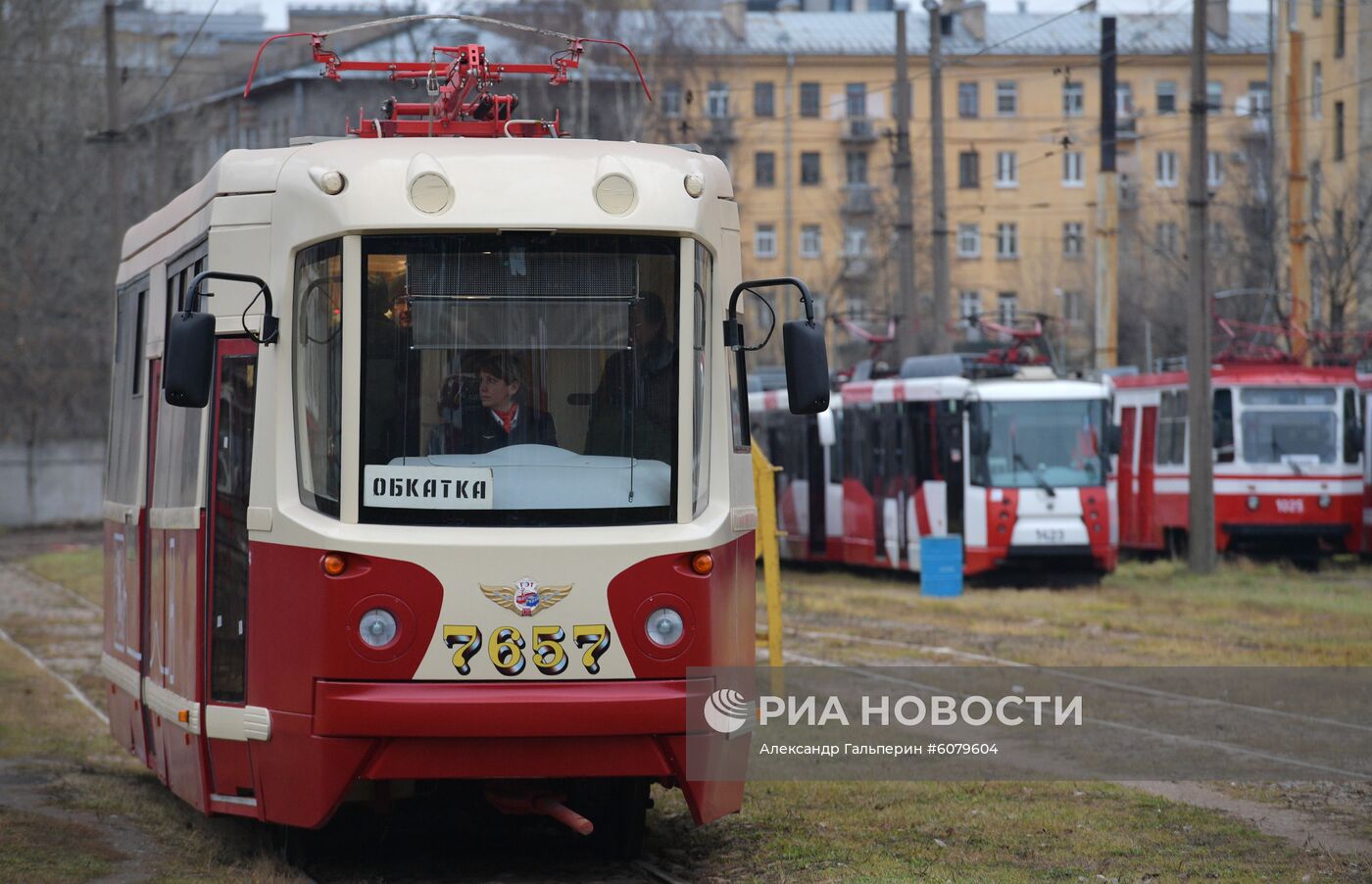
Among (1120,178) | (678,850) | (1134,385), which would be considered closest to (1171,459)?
(1134,385)

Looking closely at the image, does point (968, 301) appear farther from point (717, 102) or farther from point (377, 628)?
point (377, 628)

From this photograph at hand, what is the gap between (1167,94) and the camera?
7219cm

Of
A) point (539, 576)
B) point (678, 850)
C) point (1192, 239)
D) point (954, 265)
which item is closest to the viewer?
point (539, 576)

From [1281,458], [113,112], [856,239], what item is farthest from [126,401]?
[856,239]

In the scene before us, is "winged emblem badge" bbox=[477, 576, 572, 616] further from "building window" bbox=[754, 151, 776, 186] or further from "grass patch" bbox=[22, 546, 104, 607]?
"building window" bbox=[754, 151, 776, 186]

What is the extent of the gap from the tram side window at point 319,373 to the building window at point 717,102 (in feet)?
138

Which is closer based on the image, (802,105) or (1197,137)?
(1197,137)

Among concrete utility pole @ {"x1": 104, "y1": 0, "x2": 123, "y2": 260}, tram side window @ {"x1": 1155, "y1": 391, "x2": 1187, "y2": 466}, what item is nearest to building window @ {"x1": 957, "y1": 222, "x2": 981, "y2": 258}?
concrete utility pole @ {"x1": 104, "y1": 0, "x2": 123, "y2": 260}

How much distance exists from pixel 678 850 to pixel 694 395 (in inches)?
92.0

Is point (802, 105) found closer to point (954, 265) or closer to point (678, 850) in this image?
point (954, 265)

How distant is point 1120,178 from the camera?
7194 centimetres

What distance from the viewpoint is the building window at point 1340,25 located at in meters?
34.6

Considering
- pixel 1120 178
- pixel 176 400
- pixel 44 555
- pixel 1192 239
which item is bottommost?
pixel 44 555

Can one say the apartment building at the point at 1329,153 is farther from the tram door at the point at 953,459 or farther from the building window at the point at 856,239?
the building window at the point at 856,239
